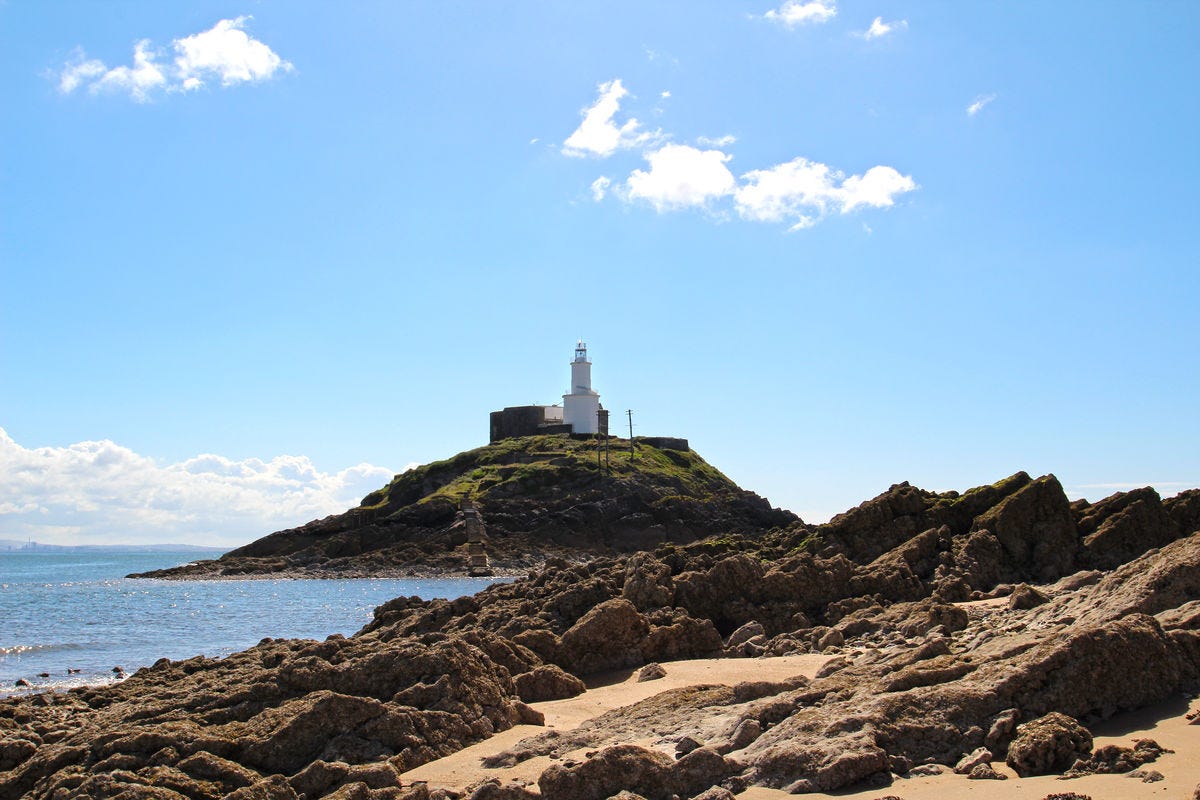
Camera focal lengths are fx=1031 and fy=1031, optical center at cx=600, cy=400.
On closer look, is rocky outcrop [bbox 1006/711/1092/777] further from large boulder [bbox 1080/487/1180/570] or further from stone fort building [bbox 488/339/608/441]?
stone fort building [bbox 488/339/608/441]

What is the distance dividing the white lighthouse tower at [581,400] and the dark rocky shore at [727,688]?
80606 mm

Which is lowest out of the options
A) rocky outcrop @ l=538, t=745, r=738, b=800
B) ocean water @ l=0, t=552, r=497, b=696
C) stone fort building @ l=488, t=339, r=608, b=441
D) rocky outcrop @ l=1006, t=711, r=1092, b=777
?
ocean water @ l=0, t=552, r=497, b=696

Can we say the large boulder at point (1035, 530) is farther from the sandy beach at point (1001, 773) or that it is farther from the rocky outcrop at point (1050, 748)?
the rocky outcrop at point (1050, 748)

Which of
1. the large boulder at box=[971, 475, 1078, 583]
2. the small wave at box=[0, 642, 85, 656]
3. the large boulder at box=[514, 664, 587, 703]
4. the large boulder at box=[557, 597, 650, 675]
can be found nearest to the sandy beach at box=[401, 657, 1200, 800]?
the large boulder at box=[514, 664, 587, 703]

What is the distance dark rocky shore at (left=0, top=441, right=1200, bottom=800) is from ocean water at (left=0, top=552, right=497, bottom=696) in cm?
1107

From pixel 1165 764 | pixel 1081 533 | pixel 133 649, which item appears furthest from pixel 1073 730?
pixel 133 649

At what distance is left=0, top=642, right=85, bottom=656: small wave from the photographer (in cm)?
2744

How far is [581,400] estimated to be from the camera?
99688 mm

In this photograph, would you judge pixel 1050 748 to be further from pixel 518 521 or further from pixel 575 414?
pixel 575 414

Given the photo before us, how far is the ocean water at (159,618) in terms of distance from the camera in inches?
997

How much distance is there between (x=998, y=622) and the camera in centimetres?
1194

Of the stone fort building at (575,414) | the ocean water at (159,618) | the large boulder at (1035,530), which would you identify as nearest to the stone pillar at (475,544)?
the ocean water at (159,618)

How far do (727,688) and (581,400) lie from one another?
293 ft

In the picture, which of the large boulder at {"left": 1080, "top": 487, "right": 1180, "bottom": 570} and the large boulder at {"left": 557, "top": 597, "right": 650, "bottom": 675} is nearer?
the large boulder at {"left": 557, "top": 597, "right": 650, "bottom": 675}
